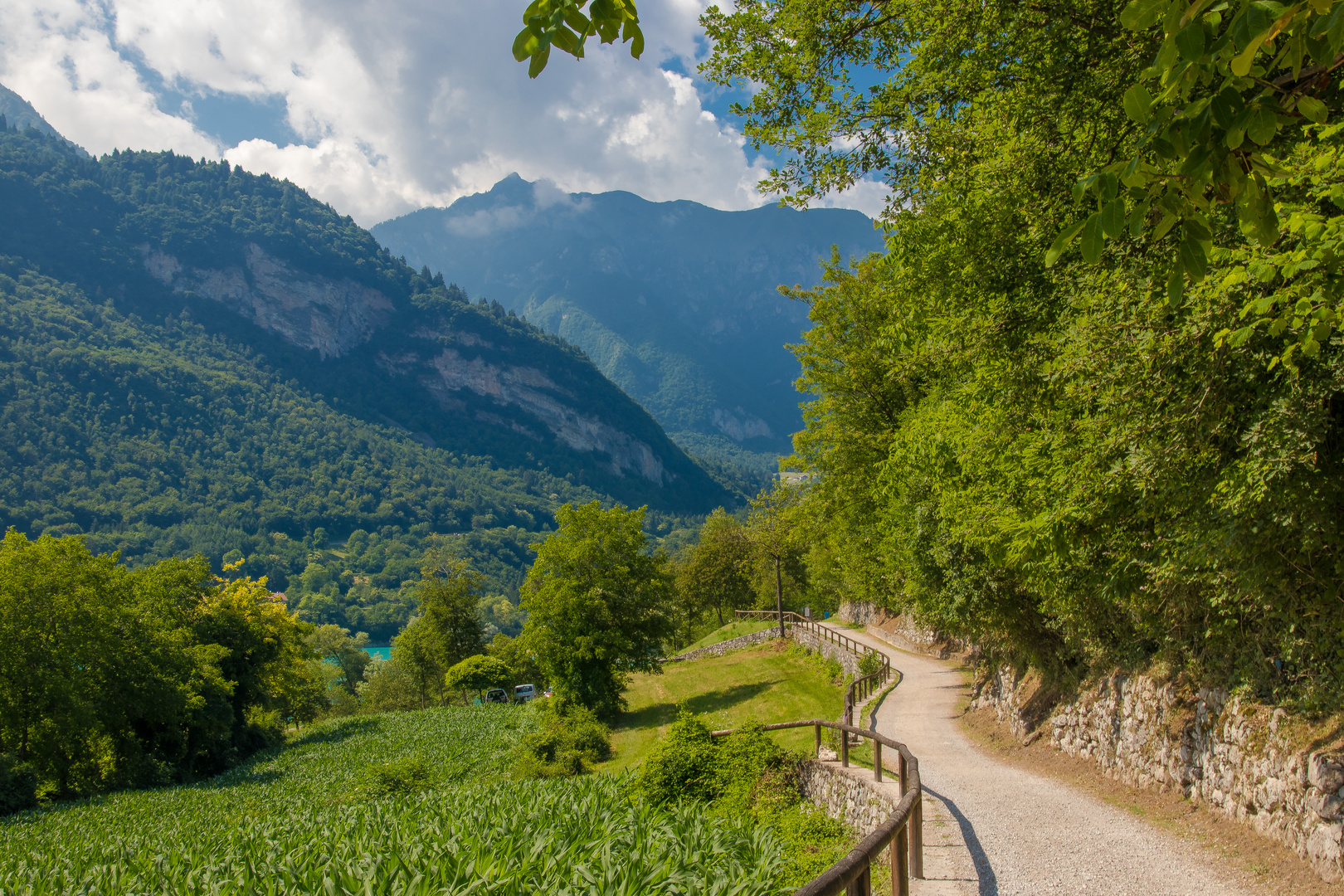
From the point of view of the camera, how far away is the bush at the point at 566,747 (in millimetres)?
22891

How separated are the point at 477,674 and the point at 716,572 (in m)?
23.2

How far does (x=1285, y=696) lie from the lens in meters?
7.61

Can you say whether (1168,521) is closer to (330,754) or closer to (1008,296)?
(1008,296)

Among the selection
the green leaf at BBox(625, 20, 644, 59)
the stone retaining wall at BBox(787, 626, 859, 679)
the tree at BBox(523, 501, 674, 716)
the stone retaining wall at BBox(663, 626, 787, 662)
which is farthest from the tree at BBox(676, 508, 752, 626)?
the green leaf at BBox(625, 20, 644, 59)

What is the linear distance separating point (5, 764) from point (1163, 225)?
107 ft

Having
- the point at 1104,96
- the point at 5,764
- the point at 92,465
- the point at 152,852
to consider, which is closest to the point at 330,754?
the point at 5,764

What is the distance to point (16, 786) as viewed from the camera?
888 inches

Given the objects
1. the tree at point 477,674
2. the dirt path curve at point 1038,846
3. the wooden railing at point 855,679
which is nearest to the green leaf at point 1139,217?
the dirt path curve at point 1038,846

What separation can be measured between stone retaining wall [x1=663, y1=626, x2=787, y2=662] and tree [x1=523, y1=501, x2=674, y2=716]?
10.8 meters

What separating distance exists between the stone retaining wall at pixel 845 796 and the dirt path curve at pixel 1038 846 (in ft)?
2.08

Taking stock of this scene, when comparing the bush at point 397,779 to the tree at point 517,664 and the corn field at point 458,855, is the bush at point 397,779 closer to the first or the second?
the corn field at point 458,855

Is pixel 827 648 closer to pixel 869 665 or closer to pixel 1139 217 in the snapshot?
pixel 869 665

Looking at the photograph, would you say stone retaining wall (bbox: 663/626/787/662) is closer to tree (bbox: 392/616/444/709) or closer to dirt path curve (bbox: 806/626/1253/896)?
tree (bbox: 392/616/444/709)

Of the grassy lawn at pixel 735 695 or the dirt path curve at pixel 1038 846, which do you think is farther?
the grassy lawn at pixel 735 695
